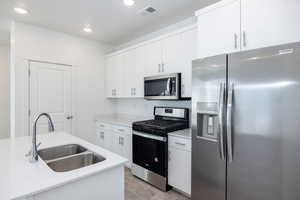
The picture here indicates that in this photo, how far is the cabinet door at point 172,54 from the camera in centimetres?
262

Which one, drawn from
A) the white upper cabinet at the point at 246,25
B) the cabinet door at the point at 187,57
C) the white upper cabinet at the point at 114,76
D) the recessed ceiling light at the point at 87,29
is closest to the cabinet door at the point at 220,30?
the white upper cabinet at the point at 246,25

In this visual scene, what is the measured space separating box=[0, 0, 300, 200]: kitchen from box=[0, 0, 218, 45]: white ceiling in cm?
3

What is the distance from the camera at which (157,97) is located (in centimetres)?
284

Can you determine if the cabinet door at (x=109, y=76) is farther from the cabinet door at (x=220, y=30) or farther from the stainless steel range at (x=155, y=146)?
the cabinet door at (x=220, y=30)

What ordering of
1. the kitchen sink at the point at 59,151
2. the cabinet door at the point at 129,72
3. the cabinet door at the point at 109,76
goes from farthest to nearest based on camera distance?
1. the cabinet door at the point at 109,76
2. the cabinet door at the point at 129,72
3. the kitchen sink at the point at 59,151

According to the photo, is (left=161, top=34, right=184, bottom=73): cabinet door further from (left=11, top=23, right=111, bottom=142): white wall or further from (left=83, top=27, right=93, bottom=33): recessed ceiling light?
(left=11, top=23, right=111, bottom=142): white wall

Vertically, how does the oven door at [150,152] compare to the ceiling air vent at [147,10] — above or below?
below

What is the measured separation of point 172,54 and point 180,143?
1407 mm

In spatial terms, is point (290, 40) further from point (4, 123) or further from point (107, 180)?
point (4, 123)

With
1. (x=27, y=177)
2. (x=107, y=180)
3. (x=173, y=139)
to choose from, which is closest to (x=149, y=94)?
(x=173, y=139)

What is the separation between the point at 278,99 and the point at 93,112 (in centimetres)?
367

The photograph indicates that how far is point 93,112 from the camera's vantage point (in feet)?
13.4

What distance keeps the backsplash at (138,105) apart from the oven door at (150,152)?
837mm

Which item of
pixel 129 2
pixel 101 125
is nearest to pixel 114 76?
pixel 101 125
